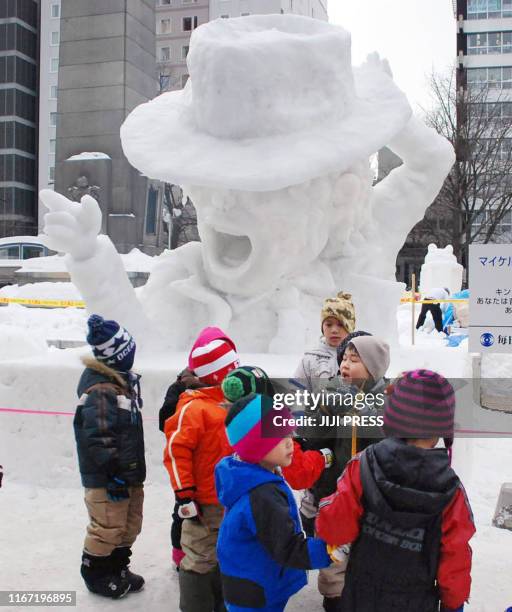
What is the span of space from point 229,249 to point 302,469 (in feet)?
10.8

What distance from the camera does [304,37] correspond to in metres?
5.09

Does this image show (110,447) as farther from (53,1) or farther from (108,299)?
(53,1)

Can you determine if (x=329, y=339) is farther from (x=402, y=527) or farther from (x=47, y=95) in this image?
(x=47, y=95)

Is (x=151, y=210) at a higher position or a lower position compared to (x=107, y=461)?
higher

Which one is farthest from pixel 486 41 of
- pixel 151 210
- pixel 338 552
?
pixel 338 552

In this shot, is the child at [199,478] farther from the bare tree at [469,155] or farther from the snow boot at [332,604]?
the bare tree at [469,155]

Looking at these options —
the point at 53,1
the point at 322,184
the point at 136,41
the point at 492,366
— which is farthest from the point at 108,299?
the point at 53,1

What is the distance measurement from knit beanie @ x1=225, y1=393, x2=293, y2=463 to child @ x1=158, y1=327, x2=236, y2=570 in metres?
0.81

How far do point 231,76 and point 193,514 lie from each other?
10.4 feet

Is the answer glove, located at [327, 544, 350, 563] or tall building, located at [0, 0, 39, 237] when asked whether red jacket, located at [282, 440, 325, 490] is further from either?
tall building, located at [0, 0, 39, 237]

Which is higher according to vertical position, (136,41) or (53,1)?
(53,1)

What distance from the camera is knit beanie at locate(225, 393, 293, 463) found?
2.30m

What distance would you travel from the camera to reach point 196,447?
2969 mm

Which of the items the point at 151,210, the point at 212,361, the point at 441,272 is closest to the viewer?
the point at 212,361
